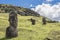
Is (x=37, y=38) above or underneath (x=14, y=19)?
underneath

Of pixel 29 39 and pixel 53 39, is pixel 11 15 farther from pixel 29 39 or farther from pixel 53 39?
pixel 53 39

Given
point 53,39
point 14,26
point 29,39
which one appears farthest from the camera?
point 14,26

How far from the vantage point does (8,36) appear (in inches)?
1768

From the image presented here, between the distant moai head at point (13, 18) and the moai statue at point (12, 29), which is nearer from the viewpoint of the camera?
the moai statue at point (12, 29)

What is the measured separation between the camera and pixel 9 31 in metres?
44.7

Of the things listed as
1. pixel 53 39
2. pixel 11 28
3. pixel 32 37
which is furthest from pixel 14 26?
pixel 53 39

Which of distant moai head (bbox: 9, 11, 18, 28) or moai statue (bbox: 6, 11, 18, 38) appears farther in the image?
distant moai head (bbox: 9, 11, 18, 28)

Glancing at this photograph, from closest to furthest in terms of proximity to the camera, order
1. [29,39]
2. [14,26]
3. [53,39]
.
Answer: [53,39] → [29,39] → [14,26]

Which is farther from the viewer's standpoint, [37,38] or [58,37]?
[37,38]

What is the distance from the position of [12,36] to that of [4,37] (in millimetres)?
1699

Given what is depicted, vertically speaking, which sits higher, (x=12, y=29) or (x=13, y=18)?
(x=13, y=18)

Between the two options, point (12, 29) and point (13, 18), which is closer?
Answer: point (12, 29)

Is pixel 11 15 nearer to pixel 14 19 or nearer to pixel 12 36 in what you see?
pixel 14 19

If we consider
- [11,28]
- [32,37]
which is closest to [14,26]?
[11,28]
